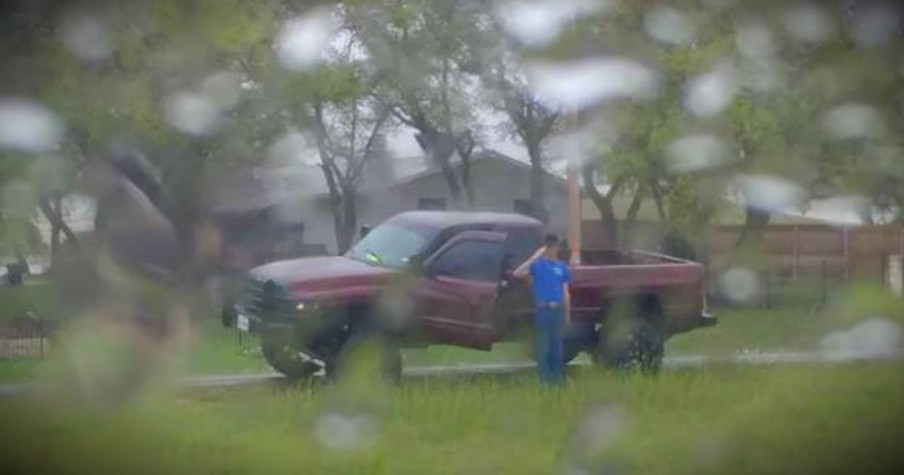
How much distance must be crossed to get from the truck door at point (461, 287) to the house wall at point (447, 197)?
0.29 feet

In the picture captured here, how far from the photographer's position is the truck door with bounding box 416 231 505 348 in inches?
123

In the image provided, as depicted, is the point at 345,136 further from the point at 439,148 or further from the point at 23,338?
the point at 23,338

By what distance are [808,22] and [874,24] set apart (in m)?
0.17

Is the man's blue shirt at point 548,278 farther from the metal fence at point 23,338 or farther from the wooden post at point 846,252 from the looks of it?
the metal fence at point 23,338

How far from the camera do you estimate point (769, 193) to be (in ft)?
10.8

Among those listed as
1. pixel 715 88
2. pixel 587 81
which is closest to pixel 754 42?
pixel 715 88

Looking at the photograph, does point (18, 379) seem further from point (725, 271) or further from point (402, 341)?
point (725, 271)

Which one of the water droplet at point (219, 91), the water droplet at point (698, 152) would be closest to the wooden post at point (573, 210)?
the water droplet at point (698, 152)

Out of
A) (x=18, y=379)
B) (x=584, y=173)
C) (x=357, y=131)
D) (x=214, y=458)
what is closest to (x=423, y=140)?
(x=357, y=131)

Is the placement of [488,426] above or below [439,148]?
below

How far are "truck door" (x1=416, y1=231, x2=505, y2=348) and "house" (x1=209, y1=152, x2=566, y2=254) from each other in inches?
3.5

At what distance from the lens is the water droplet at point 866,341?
133 inches

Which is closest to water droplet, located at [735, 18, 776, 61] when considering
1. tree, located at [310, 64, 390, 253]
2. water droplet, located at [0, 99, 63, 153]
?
tree, located at [310, 64, 390, 253]

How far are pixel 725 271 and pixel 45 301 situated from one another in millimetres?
1600
